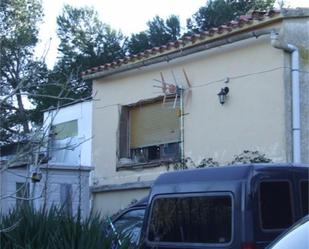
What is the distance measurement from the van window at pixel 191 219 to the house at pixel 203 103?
4890mm

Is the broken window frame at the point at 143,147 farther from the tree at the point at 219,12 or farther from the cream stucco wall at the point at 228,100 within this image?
the tree at the point at 219,12

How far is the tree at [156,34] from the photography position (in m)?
28.9

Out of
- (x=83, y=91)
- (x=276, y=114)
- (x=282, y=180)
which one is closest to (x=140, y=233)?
(x=282, y=180)

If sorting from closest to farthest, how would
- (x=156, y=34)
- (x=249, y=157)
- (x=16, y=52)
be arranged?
(x=249, y=157), (x=16, y=52), (x=156, y=34)

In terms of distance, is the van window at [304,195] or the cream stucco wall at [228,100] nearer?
the van window at [304,195]

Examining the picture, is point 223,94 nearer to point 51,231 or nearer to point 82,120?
point 51,231

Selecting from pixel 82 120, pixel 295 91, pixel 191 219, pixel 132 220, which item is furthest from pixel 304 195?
pixel 82 120

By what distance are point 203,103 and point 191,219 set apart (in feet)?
22.6

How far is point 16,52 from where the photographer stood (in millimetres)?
14789

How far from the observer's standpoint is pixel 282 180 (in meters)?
6.78

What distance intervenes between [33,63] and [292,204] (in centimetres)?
293

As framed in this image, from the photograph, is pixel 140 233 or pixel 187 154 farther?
pixel 187 154

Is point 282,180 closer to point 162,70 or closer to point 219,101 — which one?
point 219,101

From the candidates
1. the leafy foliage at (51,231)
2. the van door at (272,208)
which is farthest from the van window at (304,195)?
the leafy foliage at (51,231)
